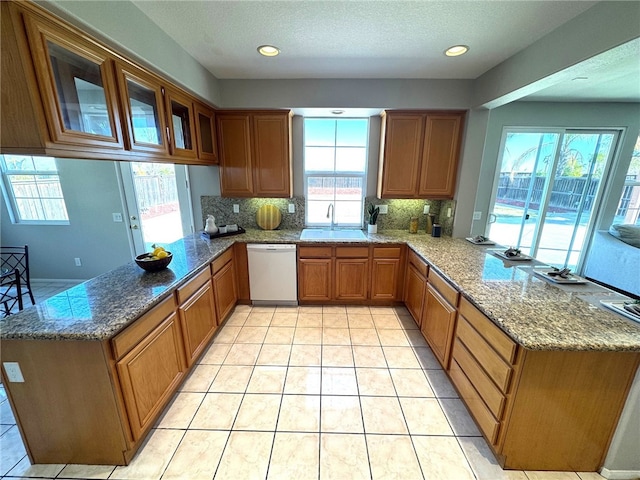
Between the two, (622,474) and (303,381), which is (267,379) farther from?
(622,474)

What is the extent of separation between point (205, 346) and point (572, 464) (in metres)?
2.64

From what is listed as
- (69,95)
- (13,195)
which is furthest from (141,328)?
(13,195)

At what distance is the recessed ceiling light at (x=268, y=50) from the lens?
2041mm

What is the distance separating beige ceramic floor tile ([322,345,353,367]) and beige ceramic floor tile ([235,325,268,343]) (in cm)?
66

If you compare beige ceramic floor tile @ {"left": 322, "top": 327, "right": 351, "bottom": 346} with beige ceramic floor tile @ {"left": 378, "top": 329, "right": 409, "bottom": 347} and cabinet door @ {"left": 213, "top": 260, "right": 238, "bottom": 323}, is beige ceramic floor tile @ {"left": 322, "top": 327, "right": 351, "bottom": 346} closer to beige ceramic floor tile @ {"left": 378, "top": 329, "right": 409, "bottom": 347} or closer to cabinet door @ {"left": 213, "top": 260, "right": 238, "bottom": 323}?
beige ceramic floor tile @ {"left": 378, "top": 329, "right": 409, "bottom": 347}

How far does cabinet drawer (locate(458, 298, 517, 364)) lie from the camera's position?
4.35ft

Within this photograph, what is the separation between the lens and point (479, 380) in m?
1.60

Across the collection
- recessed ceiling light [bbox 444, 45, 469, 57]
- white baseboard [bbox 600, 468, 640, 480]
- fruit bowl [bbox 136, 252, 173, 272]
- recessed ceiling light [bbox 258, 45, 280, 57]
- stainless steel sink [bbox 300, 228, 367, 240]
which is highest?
recessed ceiling light [bbox 258, 45, 280, 57]

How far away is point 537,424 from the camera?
1.37 m

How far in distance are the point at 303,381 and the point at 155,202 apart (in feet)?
10.1

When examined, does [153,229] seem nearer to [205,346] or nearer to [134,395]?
[205,346]

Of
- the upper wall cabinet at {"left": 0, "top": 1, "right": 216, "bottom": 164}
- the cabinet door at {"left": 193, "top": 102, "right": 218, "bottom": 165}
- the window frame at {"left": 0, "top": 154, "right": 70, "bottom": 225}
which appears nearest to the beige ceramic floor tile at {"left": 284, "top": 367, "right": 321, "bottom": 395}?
the upper wall cabinet at {"left": 0, "top": 1, "right": 216, "bottom": 164}

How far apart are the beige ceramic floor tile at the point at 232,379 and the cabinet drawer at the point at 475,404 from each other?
159 cm

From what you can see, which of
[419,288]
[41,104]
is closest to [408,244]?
[419,288]
